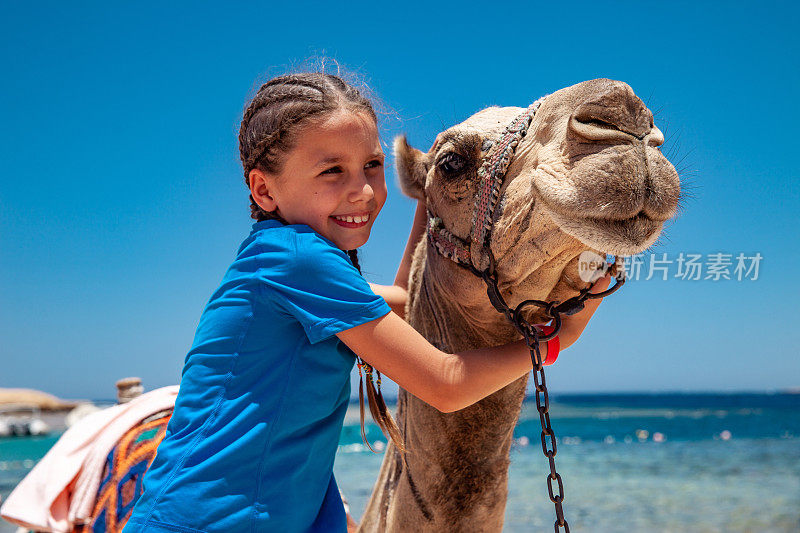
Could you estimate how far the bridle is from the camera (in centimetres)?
178

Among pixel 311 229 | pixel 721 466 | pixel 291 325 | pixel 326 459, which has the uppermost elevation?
pixel 721 466

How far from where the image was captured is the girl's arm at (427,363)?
1.66 metres

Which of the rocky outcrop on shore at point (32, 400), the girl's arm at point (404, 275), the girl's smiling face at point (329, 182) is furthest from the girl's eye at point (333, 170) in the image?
the rocky outcrop on shore at point (32, 400)

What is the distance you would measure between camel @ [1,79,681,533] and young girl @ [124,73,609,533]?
269mm

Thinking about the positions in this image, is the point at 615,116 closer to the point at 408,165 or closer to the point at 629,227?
the point at 629,227

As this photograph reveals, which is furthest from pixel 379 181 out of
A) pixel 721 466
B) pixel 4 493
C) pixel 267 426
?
pixel 721 466

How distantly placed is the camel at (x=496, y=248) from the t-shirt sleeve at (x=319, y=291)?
44cm

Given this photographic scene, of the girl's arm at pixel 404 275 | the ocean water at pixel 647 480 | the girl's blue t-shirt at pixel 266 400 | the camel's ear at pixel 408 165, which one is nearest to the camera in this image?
the girl's blue t-shirt at pixel 266 400

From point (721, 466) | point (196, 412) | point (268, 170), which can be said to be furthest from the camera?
point (721, 466)

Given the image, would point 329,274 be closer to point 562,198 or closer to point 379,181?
point 379,181

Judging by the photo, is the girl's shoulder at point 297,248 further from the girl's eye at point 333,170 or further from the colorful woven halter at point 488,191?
the colorful woven halter at point 488,191

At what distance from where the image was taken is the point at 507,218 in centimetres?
182

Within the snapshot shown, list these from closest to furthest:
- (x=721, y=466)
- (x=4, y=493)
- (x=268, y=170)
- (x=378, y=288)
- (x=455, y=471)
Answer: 1. (x=268, y=170)
2. (x=455, y=471)
3. (x=378, y=288)
4. (x=4, y=493)
5. (x=721, y=466)

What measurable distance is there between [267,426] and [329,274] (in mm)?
403
